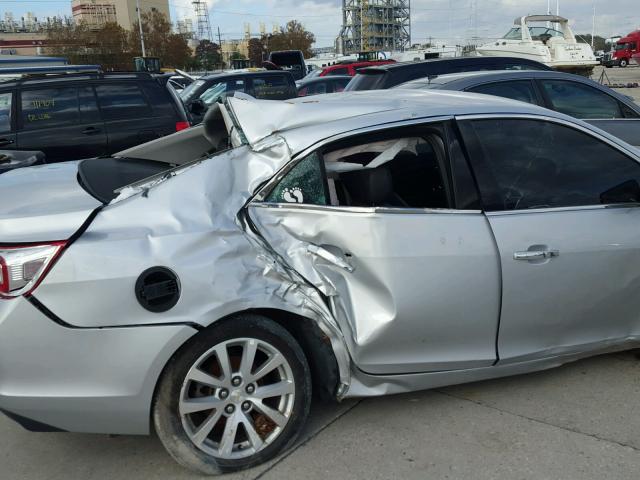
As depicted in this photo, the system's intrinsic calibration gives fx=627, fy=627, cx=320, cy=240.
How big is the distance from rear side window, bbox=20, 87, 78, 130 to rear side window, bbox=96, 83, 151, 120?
Answer: 34cm

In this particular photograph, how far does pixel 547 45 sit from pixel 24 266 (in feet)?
77.3

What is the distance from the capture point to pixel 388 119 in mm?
3123

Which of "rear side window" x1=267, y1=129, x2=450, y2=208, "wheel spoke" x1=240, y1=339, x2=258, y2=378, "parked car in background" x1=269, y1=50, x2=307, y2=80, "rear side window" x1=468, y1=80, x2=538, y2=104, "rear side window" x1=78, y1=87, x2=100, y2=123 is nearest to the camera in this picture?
"wheel spoke" x1=240, y1=339, x2=258, y2=378

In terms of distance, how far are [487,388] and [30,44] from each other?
10567cm

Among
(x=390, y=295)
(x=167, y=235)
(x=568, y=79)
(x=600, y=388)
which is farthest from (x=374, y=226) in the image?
(x=568, y=79)

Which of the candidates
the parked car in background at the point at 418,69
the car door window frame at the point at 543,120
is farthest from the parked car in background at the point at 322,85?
the car door window frame at the point at 543,120

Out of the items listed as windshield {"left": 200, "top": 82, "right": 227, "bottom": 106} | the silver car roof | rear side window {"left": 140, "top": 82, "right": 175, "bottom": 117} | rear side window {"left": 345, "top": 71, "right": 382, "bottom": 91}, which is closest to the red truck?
windshield {"left": 200, "top": 82, "right": 227, "bottom": 106}

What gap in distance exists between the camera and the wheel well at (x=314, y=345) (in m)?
2.93

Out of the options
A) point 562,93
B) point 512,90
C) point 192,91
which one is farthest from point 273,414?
point 192,91

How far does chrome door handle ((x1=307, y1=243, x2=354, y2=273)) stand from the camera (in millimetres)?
2898

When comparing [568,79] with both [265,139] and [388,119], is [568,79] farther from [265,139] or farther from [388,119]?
[265,139]

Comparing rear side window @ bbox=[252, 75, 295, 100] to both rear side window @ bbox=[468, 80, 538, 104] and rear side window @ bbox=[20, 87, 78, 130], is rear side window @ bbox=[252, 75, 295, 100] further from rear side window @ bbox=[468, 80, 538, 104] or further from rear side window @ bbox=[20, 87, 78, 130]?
rear side window @ bbox=[468, 80, 538, 104]

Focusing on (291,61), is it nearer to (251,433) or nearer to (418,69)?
(418,69)

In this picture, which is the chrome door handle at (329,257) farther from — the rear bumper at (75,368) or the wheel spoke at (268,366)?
the rear bumper at (75,368)
